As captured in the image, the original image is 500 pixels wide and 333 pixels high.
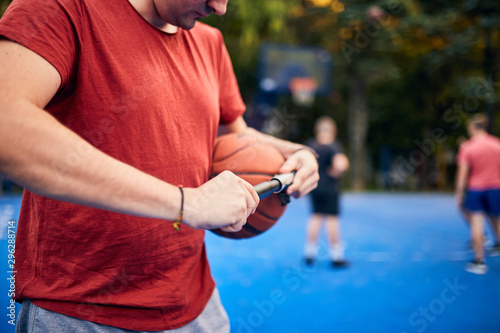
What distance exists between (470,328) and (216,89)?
11.8 feet

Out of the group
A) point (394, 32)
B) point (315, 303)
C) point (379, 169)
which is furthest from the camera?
point (379, 169)

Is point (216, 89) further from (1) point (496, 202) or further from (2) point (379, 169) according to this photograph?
(2) point (379, 169)

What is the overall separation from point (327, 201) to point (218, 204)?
5005 millimetres

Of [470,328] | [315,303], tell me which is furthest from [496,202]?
[315,303]

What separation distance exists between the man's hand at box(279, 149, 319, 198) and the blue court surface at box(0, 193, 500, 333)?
5.79ft

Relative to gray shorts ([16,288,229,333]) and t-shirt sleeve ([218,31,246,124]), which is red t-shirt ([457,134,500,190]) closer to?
t-shirt sleeve ([218,31,246,124])

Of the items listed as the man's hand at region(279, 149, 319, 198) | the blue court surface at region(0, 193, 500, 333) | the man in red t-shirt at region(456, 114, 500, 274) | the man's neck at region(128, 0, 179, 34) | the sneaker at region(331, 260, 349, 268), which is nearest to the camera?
the man's neck at region(128, 0, 179, 34)

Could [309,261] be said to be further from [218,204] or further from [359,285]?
[218,204]

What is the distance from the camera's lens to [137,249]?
1104 millimetres

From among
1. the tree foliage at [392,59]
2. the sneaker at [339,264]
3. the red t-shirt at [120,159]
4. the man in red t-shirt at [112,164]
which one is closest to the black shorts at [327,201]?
the sneaker at [339,264]

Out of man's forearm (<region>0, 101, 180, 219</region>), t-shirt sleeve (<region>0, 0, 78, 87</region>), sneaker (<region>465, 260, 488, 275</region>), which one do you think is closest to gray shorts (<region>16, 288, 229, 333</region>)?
man's forearm (<region>0, 101, 180, 219</region>)

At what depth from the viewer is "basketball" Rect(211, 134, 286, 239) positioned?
1450 mm

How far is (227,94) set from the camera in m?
1.62

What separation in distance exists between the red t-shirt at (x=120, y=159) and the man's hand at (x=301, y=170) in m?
0.34
